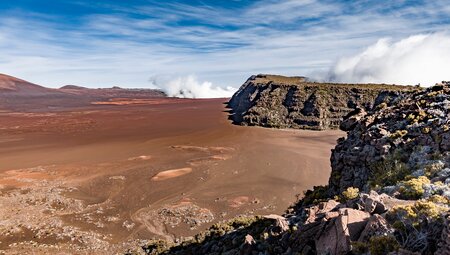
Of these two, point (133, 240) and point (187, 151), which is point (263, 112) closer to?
point (187, 151)

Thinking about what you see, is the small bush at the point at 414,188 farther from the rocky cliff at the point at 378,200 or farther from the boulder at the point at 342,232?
the boulder at the point at 342,232

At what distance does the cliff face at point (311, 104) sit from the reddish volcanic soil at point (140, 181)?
194 inches

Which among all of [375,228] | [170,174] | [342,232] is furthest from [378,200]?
[170,174]

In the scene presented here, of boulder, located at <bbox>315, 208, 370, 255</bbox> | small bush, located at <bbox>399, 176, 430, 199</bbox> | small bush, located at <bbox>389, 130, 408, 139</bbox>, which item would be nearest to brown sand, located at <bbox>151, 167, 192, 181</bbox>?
small bush, located at <bbox>389, 130, 408, 139</bbox>

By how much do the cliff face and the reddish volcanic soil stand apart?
492 centimetres

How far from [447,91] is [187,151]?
115 feet

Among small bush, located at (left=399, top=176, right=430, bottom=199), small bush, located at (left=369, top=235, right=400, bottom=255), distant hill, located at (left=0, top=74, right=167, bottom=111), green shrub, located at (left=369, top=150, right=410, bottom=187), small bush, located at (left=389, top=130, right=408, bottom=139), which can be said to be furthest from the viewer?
distant hill, located at (left=0, top=74, right=167, bottom=111)

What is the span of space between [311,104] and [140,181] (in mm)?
43435

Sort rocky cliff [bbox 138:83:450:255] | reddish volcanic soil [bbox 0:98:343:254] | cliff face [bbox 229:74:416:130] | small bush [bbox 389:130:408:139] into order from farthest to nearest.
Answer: cliff face [bbox 229:74:416:130], reddish volcanic soil [bbox 0:98:343:254], small bush [bbox 389:130:408:139], rocky cliff [bbox 138:83:450:255]

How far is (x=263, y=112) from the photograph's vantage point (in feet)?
228

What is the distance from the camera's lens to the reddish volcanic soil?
23.4 metres

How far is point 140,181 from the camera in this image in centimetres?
3394

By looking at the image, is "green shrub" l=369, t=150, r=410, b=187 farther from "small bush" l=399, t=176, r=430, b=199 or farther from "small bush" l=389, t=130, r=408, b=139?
"small bush" l=399, t=176, r=430, b=199

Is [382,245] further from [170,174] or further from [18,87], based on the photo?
[18,87]
